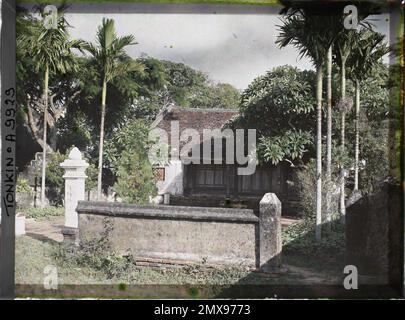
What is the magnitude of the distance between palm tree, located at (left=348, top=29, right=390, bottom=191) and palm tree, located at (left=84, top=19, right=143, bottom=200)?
3411 millimetres

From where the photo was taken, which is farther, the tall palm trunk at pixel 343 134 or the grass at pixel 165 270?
the tall palm trunk at pixel 343 134

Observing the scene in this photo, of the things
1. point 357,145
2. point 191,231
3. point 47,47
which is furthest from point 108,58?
point 357,145

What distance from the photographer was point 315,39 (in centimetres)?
670

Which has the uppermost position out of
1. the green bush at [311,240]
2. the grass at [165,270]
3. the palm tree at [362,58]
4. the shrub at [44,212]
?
the palm tree at [362,58]

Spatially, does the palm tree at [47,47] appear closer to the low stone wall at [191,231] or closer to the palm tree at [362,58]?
the low stone wall at [191,231]

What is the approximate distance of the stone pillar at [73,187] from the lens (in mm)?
6941

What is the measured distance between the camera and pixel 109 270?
672cm

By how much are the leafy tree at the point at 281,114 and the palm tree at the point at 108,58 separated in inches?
75.1

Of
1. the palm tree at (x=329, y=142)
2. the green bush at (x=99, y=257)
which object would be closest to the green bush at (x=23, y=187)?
the green bush at (x=99, y=257)

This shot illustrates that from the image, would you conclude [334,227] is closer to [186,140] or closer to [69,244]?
[186,140]

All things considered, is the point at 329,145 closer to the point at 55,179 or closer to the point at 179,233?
the point at 179,233

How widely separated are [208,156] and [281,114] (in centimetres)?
141
